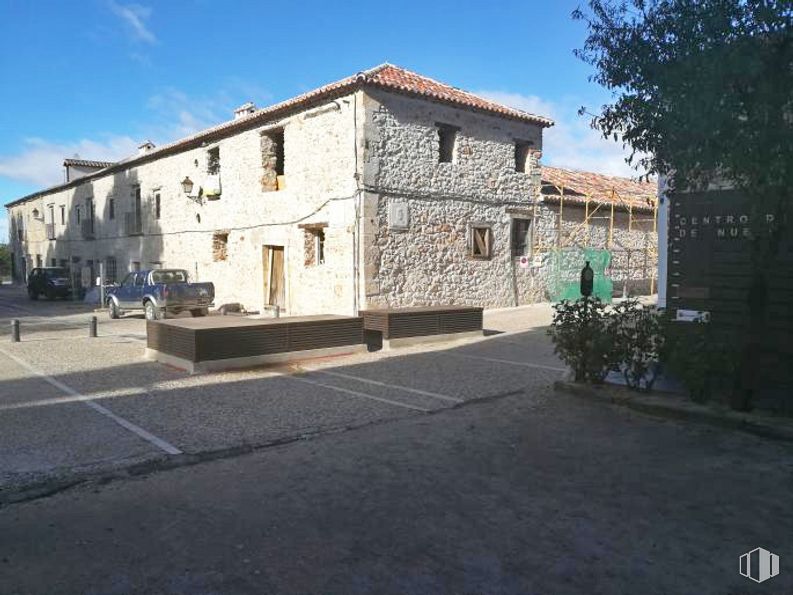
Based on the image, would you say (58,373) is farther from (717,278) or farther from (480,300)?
(480,300)

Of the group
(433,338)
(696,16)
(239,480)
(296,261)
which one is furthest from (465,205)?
(239,480)

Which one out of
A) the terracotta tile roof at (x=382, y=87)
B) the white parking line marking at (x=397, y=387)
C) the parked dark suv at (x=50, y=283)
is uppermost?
the terracotta tile roof at (x=382, y=87)

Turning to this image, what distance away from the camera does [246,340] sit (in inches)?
362

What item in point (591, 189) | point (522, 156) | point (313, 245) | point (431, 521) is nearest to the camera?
point (431, 521)

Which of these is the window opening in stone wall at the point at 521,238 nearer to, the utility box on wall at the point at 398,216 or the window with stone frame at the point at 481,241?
the window with stone frame at the point at 481,241

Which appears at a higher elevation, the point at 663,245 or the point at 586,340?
the point at 663,245

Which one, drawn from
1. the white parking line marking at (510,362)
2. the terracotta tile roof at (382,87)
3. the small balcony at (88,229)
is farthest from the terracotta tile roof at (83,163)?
the white parking line marking at (510,362)

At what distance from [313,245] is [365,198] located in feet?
9.07

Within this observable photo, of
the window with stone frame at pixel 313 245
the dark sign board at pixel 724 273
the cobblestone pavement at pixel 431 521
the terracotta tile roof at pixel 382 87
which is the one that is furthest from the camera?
the window with stone frame at pixel 313 245

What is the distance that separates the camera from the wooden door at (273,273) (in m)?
17.8

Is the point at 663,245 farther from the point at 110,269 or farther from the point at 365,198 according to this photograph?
the point at 110,269

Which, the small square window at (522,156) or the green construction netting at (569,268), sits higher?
the small square window at (522,156)

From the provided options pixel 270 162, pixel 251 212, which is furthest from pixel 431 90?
pixel 251 212

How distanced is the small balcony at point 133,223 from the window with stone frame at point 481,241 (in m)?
14.8
